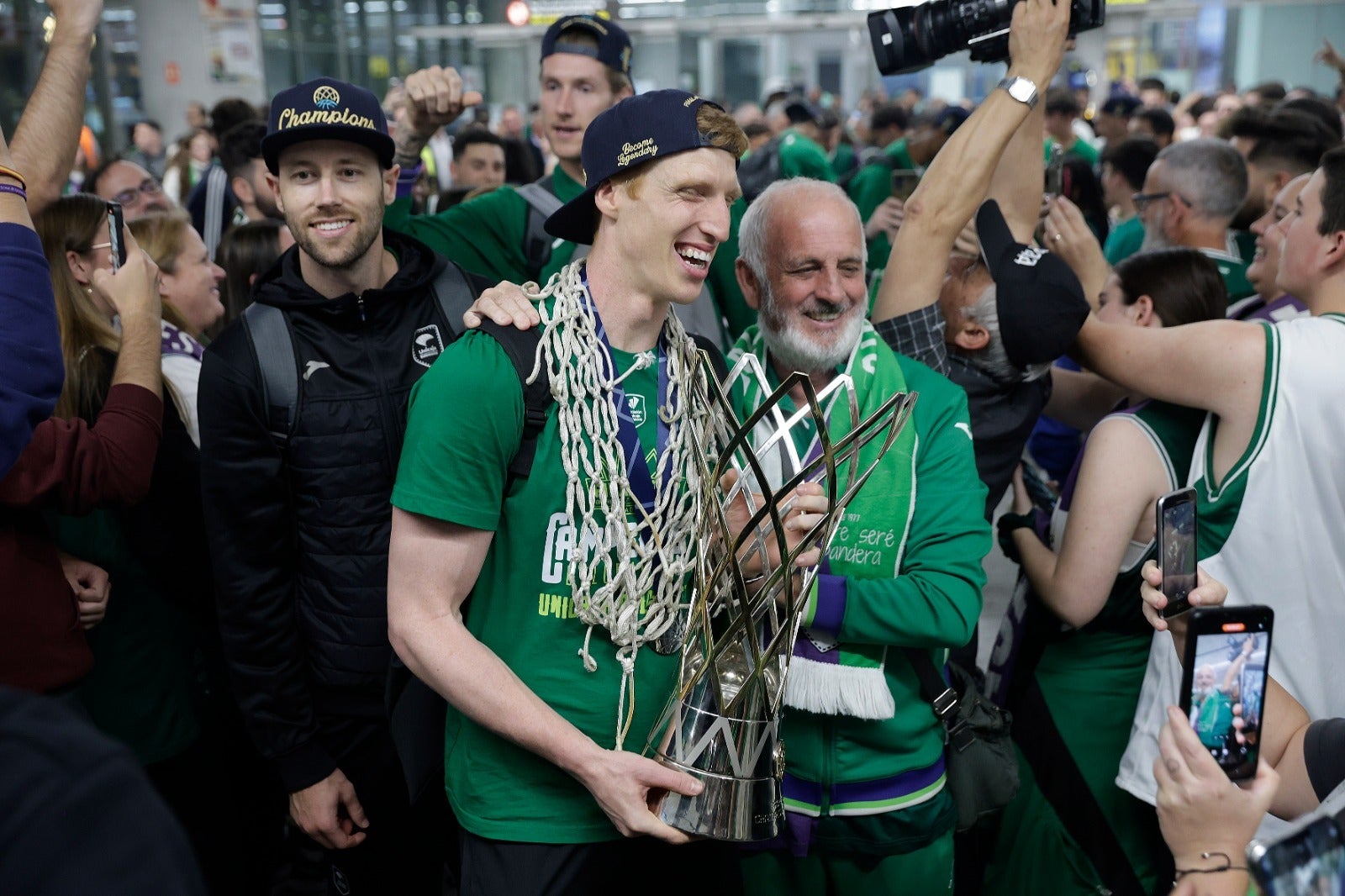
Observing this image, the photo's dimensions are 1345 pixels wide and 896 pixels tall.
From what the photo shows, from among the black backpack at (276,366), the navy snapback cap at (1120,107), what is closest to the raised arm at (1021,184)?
the black backpack at (276,366)

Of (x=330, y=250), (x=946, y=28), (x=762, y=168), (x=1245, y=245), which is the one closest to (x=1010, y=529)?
(x=946, y=28)

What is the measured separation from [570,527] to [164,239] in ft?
6.68

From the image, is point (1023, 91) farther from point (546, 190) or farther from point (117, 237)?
point (117, 237)

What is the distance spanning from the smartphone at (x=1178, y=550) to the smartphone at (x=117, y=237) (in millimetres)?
2160

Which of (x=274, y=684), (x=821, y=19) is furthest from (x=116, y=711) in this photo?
(x=821, y=19)

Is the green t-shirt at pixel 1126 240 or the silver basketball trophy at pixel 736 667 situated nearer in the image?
the silver basketball trophy at pixel 736 667

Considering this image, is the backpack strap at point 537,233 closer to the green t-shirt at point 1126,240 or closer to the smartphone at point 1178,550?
the smartphone at point 1178,550

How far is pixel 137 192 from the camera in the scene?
14.9ft

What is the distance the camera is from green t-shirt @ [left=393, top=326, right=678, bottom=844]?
1625 millimetres

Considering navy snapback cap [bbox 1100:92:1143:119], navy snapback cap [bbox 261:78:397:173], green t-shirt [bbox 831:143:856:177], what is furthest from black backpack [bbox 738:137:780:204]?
navy snapback cap [bbox 261:78:397:173]

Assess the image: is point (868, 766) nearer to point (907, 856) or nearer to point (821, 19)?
point (907, 856)

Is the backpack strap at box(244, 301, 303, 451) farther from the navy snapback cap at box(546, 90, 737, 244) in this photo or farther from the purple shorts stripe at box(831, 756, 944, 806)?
the purple shorts stripe at box(831, 756, 944, 806)

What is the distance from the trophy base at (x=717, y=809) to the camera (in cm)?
154

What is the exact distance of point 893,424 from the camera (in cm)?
175
